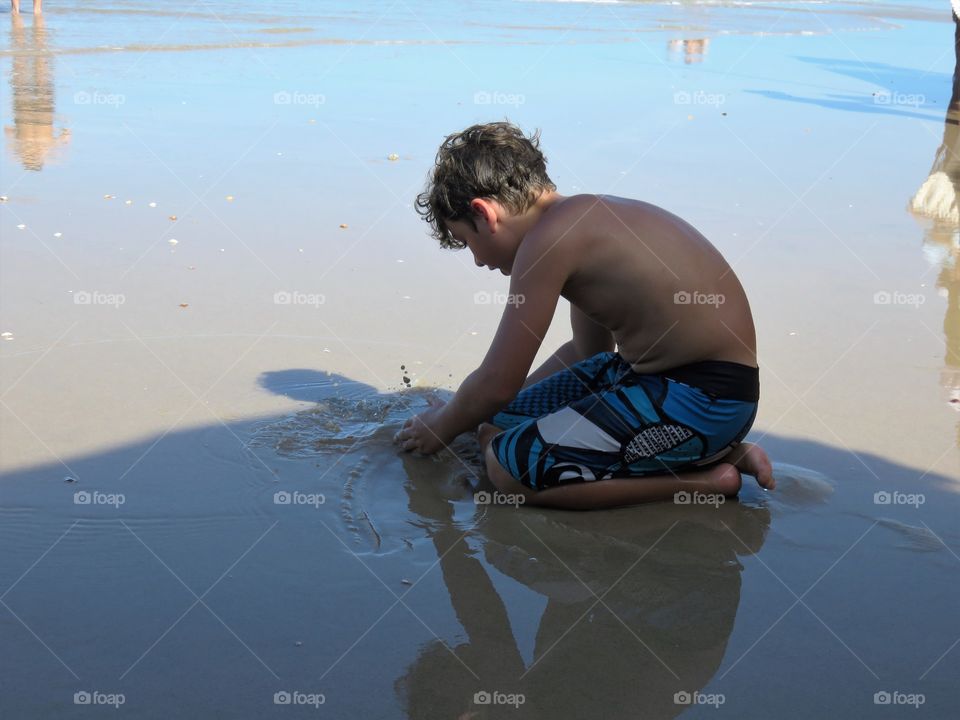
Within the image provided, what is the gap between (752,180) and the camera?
23.8 feet

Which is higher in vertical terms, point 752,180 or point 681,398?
point 752,180

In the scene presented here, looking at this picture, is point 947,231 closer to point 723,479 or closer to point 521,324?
point 723,479

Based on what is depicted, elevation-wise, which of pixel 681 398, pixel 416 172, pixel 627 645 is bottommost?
pixel 627 645

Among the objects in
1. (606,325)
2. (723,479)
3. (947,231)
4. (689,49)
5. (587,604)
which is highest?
(689,49)

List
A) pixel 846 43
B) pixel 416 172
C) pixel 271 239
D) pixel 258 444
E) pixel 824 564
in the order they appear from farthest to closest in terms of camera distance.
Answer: pixel 846 43 → pixel 416 172 → pixel 271 239 → pixel 258 444 → pixel 824 564

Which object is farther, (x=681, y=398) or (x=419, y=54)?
(x=419, y=54)

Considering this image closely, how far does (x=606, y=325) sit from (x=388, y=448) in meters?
0.85

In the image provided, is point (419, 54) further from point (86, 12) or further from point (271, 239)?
point (271, 239)

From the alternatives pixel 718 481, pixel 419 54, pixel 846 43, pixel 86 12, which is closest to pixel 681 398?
pixel 718 481

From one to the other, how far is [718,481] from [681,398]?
0.30 m

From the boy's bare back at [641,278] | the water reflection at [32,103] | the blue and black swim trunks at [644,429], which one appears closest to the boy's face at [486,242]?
the boy's bare back at [641,278]

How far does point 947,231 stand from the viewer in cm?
630

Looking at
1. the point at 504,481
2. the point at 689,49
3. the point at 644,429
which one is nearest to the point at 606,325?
the point at 644,429

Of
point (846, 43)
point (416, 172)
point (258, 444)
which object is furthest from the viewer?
point (846, 43)
